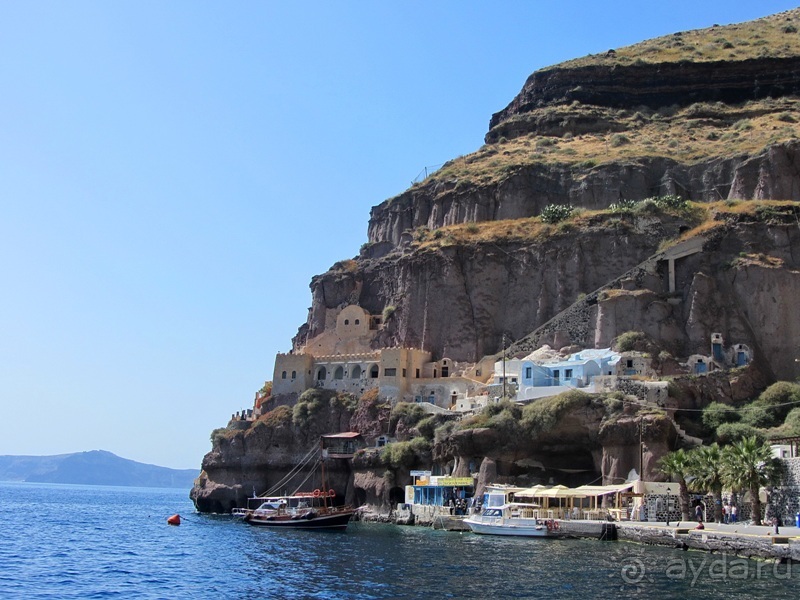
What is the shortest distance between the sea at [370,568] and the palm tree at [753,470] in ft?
17.9

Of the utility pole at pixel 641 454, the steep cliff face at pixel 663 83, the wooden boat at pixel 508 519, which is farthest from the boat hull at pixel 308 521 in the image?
the steep cliff face at pixel 663 83

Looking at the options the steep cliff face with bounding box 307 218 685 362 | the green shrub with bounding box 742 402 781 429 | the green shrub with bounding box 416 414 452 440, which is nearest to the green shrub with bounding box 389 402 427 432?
the green shrub with bounding box 416 414 452 440

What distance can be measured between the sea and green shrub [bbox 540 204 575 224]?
132ft

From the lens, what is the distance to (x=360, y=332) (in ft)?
352

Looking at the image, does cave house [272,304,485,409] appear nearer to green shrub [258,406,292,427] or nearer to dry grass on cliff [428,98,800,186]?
green shrub [258,406,292,427]

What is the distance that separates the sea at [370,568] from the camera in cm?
4119

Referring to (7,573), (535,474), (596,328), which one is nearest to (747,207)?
(596,328)

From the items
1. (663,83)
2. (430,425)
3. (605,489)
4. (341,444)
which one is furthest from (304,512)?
(663,83)

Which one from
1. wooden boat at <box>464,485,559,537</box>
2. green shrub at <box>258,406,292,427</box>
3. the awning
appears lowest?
wooden boat at <box>464,485,559,537</box>

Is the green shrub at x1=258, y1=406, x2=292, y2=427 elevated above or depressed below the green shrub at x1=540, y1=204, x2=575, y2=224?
below

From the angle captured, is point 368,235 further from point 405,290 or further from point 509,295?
point 509,295

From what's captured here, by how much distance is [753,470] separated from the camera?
53250 mm

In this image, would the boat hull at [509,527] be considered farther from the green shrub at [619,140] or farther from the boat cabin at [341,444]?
the green shrub at [619,140]

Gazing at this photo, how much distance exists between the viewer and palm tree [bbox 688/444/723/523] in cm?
5703
